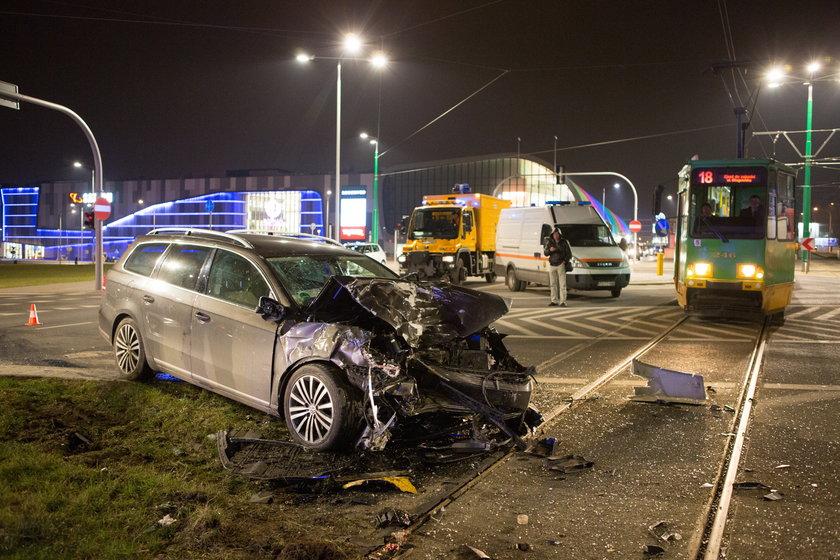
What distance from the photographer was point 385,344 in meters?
5.19

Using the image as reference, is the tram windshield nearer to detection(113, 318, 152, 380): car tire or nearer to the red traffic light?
detection(113, 318, 152, 380): car tire

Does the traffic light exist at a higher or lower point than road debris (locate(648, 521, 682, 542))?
higher

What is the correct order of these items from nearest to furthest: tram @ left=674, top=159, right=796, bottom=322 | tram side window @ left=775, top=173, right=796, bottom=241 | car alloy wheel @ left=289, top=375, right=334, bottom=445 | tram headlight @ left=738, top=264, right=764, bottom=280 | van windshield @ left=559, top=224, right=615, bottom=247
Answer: car alloy wheel @ left=289, top=375, right=334, bottom=445
tram headlight @ left=738, top=264, right=764, bottom=280
tram @ left=674, top=159, right=796, bottom=322
tram side window @ left=775, top=173, right=796, bottom=241
van windshield @ left=559, top=224, right=615, bottom=247

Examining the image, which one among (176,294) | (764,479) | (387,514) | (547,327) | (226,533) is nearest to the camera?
(226,533)

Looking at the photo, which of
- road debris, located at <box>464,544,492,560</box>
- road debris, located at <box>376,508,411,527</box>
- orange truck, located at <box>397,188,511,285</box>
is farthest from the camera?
orange truck, located at <box>397,188,511,285</box>

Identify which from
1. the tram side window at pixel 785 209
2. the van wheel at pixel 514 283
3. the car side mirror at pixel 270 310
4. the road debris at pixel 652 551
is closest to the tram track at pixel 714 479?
the road debris at pixel 652 551

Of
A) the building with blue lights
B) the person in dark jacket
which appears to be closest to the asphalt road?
the person in dark jacket

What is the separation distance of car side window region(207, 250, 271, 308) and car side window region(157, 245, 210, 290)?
235 millimetres

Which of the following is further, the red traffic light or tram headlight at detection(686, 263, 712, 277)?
the red traffic light

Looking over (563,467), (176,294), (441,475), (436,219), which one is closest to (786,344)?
(563,467)

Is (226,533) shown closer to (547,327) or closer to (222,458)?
(222,458)

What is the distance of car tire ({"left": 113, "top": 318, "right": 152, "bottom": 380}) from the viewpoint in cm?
696

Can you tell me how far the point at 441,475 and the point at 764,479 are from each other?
2171 millimetres

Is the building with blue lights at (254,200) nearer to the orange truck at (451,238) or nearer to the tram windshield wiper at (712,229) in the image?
the orange truck at (451,238)
